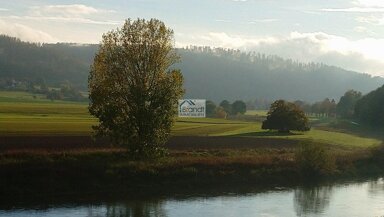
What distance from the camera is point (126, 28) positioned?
45.9 m

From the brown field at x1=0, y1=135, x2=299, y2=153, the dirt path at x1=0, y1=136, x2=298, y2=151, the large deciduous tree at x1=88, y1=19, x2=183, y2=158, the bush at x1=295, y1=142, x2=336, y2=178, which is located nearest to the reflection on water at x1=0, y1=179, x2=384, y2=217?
the bush at x1=295, y1=142, x2=336, y2=178

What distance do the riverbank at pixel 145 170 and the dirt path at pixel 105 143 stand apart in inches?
19.0

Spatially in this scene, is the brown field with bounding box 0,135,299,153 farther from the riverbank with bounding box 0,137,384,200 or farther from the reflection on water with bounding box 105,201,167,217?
the reflection on water with bounding box 105,201,167,217

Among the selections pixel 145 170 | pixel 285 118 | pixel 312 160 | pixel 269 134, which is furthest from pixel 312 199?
pixel 285 118

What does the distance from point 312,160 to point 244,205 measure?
15.1 metres

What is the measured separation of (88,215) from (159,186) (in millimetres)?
11500

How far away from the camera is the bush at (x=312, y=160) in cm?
5322

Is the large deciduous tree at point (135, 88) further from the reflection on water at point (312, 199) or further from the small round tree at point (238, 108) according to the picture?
the small round tree at point (238, 108)

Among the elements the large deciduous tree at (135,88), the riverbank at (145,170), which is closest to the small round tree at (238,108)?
the riverbank at (145,170)

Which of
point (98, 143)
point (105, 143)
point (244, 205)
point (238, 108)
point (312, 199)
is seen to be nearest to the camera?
point (244, 205)

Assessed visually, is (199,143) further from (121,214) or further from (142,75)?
(121,214)

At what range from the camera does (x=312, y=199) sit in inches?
1793

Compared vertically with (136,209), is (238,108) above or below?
above

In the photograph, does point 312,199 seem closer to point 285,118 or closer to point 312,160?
point 312,160
